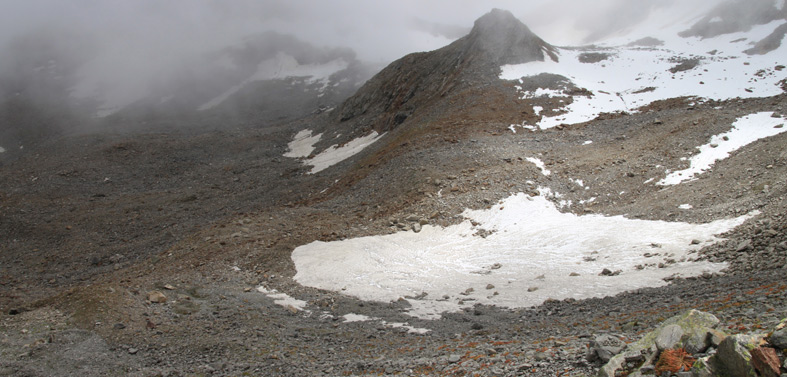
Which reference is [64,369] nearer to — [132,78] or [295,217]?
[295,217]

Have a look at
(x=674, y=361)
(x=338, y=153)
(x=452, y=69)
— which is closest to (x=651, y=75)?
(x=452, y=69)

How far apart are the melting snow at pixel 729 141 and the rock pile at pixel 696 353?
2139cm

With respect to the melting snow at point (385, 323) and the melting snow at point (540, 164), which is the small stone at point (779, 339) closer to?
the melting snow at point (385, 323)

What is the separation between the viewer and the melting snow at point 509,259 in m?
16.1

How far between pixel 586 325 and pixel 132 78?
5972 inches

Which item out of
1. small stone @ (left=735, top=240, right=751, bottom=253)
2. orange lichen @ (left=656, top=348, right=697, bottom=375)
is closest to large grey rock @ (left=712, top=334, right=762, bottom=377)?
orange lichen @ (left=656, top=348, right=697, bottom=375)

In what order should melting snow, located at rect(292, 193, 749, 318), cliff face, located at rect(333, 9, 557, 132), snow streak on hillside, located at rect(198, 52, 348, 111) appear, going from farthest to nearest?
snow streak on hillside, located at rect(198, 52, 348, 111)
cliff face, located at rect(333, 9, 557, 132)
melting snow, located at rect(292, 193, 749, 318)

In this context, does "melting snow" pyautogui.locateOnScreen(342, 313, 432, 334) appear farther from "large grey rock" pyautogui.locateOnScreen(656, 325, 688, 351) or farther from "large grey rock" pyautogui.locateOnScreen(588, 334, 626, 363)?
"large grey rock" pyautogui.locateOnScreen(656, 325, 688, 351)

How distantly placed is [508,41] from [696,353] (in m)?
55.7

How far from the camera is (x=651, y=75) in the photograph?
5084cm

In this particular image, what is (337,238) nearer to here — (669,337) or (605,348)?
(605,348)

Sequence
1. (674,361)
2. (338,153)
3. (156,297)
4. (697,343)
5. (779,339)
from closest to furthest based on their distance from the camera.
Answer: (779,339), (674,361), (697,343), (156,297), (338,153)

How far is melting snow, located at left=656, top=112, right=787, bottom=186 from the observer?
24578mm

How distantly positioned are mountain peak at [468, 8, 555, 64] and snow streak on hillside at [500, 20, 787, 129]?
6.50ft
